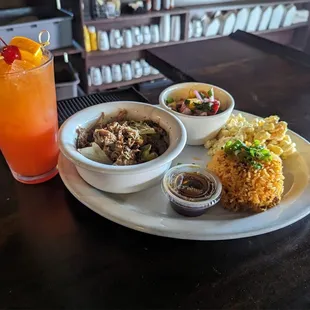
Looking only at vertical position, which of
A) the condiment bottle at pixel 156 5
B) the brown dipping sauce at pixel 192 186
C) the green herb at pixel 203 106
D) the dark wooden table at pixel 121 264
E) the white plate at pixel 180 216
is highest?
the green herb at pixel 203 106

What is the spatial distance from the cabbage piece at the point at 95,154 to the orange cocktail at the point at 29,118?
0.12 metres

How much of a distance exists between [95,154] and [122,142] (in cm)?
7

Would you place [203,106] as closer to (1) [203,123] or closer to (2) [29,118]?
(1) [203,123]

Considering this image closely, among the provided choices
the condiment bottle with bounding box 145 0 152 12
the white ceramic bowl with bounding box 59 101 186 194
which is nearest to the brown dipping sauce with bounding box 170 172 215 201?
the white ceramic bowl with bounding box 59 101 186 194

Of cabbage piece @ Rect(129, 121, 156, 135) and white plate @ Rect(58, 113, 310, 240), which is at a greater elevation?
cabbage piece @ Rect(129, 121, 156, 135)

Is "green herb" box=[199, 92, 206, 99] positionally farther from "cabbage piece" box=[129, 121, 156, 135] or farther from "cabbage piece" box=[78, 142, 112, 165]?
"cabbage piece" box=[78, 142, 112, 165]

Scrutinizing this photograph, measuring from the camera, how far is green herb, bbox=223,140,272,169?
752 mm

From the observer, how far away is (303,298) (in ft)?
2.00

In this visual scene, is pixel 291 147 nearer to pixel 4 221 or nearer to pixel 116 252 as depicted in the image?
pixel 116 252

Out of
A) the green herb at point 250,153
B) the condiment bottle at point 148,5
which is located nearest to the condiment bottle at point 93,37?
the condiment bottle at point 148,5

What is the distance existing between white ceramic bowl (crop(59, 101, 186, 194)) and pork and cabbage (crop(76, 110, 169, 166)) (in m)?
0.02

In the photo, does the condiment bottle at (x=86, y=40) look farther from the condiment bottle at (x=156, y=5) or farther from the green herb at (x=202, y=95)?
the green herb at (x=202, y=95)

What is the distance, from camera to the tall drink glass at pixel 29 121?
725mm

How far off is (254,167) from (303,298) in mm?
258
